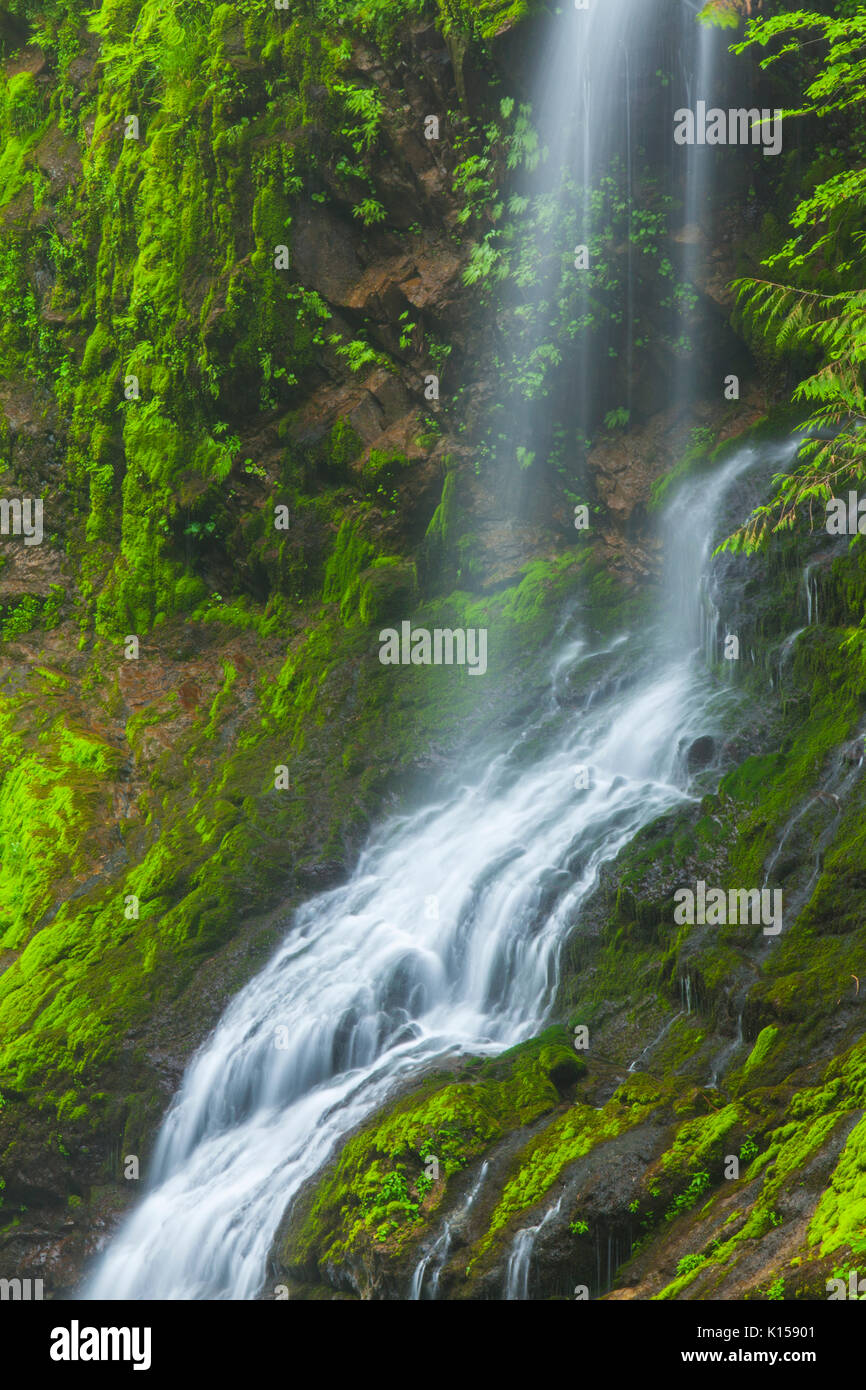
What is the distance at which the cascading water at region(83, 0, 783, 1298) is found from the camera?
880 centimetres

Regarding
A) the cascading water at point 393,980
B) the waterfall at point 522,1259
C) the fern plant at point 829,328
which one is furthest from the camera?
the cascading water at point 393,980

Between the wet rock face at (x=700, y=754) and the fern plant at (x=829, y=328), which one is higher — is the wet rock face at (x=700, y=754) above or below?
below

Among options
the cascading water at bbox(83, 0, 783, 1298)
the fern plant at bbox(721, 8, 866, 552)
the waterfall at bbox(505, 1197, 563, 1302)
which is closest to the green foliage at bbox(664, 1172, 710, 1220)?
the waterfall at bbox(505, 1197, 563, 1302)

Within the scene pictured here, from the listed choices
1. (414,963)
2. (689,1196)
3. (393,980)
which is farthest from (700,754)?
(689,1196)

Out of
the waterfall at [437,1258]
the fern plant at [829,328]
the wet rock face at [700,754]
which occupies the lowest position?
the waterfall at [437,1258]

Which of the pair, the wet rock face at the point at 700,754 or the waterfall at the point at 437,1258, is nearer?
the waterfall at the point at 437,1258

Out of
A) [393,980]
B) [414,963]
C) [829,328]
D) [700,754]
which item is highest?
[829,328]

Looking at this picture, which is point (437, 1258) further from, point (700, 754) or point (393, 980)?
point (700, 754)

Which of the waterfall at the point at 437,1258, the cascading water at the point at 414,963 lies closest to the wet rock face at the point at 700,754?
the cascading water at the point at 414,963

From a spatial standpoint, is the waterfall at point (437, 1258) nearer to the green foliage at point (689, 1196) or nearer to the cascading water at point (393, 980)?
→ the green foliage at point (689, 1196)

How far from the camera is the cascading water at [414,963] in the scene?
28.9 feet

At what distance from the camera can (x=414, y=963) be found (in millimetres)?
9875

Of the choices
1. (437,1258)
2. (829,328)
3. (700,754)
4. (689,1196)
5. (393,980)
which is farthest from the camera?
(700,754)

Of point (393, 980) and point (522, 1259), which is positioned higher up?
point (393, 980)
